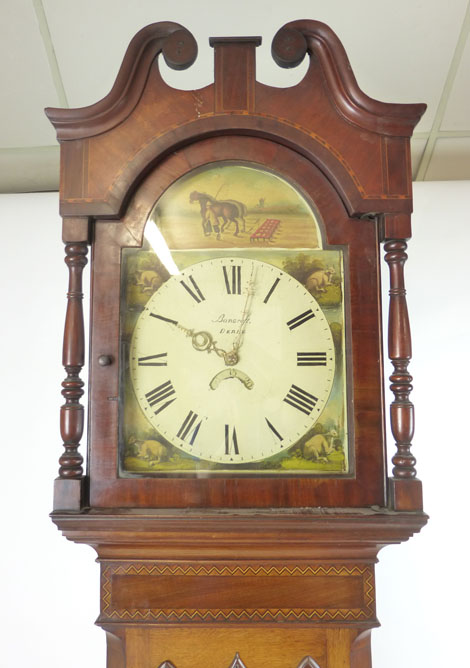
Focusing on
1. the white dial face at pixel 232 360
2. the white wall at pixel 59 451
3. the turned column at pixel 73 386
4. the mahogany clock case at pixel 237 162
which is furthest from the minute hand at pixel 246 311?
the white wall at pixel 59 451

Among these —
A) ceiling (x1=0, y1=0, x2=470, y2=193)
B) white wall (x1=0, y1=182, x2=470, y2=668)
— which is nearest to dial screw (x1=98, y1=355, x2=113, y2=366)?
white wall (x1=0, y1=182, x2=470, y2=668)

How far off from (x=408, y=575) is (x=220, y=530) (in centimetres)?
63

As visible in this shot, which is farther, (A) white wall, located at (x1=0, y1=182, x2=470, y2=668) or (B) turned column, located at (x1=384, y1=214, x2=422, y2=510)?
(A) white wall, located at (x1=0, y1=182, x2=470, y2=668)

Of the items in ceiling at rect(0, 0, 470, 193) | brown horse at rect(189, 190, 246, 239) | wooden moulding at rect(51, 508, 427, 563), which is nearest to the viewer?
wooden moulding at rect(51, 508, 427, 563)

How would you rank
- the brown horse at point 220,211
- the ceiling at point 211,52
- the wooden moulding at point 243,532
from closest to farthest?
the wooden moulding at point 243,532 < the brown horse at point 220,211 < the ceiling at point 211,52

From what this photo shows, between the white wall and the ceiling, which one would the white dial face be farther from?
the ceiling

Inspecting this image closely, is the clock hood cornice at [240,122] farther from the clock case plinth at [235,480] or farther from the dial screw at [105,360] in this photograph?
the dial screw at [105,360]

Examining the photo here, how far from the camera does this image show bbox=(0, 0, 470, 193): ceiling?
1472 millimetres

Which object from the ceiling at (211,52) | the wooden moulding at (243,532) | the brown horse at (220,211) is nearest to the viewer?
the wooden moulding at (243,532)

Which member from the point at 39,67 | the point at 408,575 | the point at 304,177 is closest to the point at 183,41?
the point at 304,177

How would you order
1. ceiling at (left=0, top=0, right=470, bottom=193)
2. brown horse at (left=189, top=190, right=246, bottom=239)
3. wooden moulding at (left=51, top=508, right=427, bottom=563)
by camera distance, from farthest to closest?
1. ceiling at (left=0, top=0, right=470, bottom=193)
2. brown horse at (left=189, top=190, right=246, bottom=239)
3. wooden moulding at (left=51, top=508, right=427, bottom=563)

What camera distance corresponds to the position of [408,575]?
154 centimetres

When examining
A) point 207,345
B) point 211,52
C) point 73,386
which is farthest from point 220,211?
point 211,52

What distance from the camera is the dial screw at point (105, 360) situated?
1.19 meters
